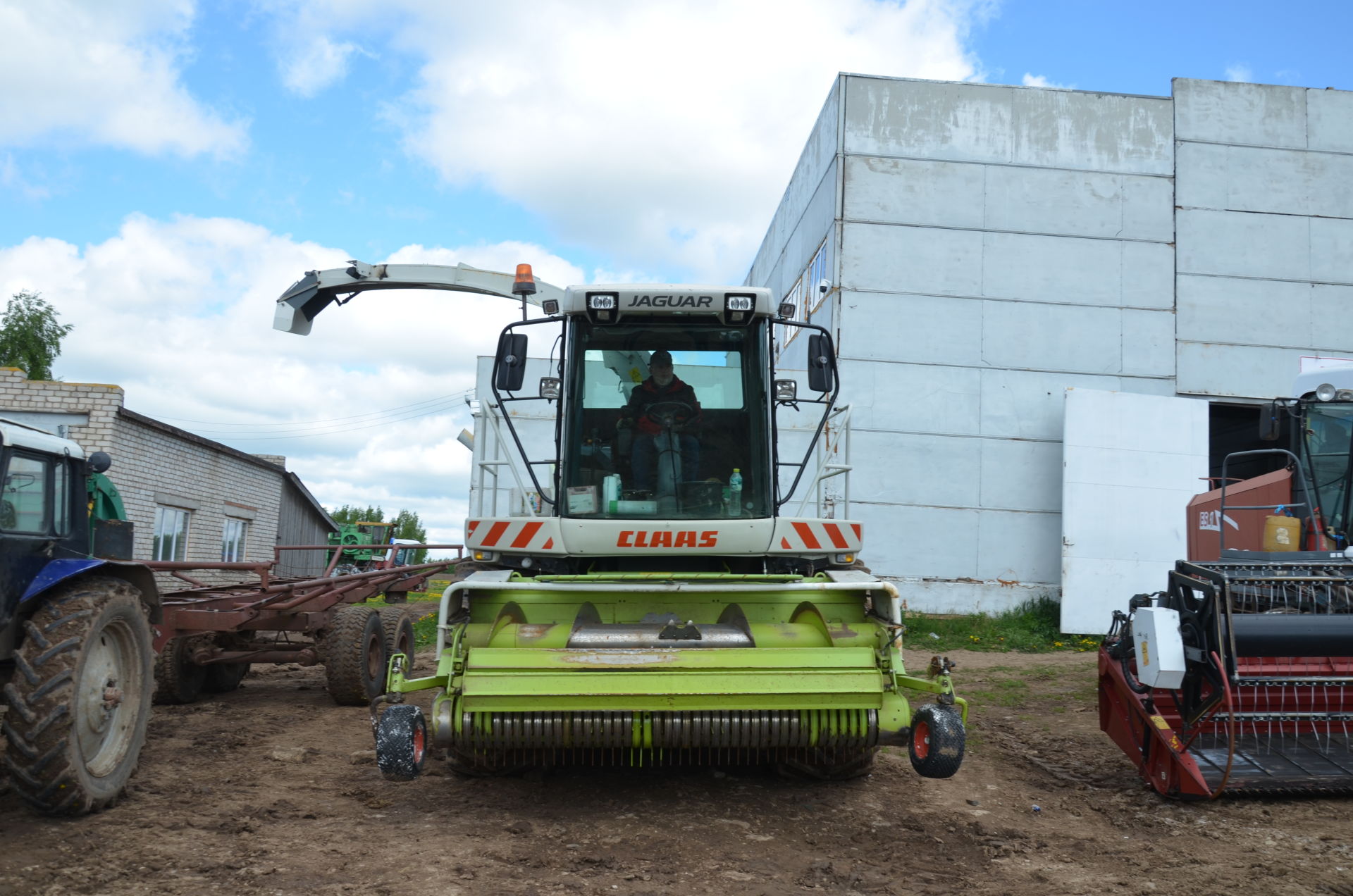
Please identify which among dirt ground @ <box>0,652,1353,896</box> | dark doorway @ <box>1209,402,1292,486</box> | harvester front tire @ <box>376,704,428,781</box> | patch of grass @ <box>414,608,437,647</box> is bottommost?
patch of grass @ <box>414,608,437,647</box>

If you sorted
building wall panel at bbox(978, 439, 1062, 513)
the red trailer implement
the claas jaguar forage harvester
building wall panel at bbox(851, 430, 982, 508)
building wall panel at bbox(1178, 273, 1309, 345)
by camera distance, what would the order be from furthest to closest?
building wall panel at bbox(1178, 273, 1309, 345)
building wall panel at bbox(978, 439, 1062, 513)
building wall panel at bbox(851, 430, 982, 508)
the red trailer implement
the claas jaguar forage harvester

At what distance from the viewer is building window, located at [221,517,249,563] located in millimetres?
19125

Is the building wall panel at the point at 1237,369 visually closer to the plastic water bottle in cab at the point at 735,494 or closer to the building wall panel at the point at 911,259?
the building wall panel at the point at 911,259

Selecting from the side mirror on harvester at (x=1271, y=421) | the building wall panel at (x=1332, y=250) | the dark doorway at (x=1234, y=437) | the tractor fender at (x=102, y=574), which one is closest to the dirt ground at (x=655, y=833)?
the tractor fender at (x=102, y=574)

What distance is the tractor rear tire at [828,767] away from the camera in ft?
18.1

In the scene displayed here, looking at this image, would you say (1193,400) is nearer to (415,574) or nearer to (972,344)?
(972,344)

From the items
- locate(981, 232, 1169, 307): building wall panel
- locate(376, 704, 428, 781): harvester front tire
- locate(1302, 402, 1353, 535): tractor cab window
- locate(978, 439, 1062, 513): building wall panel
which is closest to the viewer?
locate(376, 704, 428, 781): harvester front tire

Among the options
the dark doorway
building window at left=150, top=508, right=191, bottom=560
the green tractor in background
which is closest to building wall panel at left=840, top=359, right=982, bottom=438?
the dark doorway

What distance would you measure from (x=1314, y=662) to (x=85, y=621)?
6405mm

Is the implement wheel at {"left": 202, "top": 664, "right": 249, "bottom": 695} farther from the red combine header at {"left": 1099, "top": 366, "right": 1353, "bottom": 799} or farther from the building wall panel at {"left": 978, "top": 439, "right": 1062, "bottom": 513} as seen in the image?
the building wall panel at {"left": 978, "top": 439, "right": 1062, "bottom": 513}

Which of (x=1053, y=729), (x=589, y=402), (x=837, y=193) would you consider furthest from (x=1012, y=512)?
(x=589, y=402)

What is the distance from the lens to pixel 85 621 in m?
4.80

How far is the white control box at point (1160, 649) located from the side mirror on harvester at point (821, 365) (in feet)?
6.90

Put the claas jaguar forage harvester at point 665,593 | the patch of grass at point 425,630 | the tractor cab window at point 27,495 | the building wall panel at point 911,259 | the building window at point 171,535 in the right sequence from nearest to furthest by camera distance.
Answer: the claas jaguar forage harvester at point 665,593 < the tractor cab window at point 27,495 < the patch of grass at point 425,630 < the building wall panel at point 911,259 < the building window at point 171,535
